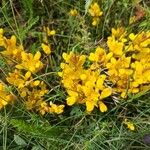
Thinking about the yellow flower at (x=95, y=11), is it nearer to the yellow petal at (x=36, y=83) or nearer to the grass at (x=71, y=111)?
the grass at (x=71, y=111)

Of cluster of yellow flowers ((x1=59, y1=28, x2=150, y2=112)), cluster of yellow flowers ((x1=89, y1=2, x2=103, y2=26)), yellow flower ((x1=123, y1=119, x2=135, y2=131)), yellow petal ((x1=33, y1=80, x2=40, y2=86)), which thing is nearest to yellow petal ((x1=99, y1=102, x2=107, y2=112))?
cluster of yellow flowers ((x1=59, y1=28, x2=150, y2=112))

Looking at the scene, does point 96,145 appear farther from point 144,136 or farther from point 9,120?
point 9,120

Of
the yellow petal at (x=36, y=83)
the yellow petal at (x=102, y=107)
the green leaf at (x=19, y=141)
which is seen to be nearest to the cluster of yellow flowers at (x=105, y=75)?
the yellow petal at (x=102, y=107)

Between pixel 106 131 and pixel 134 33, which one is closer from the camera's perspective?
pixel 106 131

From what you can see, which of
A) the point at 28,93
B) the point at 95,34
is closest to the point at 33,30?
the point at 95,34

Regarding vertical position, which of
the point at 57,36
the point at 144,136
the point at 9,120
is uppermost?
the point at 57,36

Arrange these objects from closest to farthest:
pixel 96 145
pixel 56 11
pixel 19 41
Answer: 1. pixel 96 145
2. pixel 19 41
3. pixel 56 11

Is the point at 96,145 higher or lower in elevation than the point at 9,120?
lower
